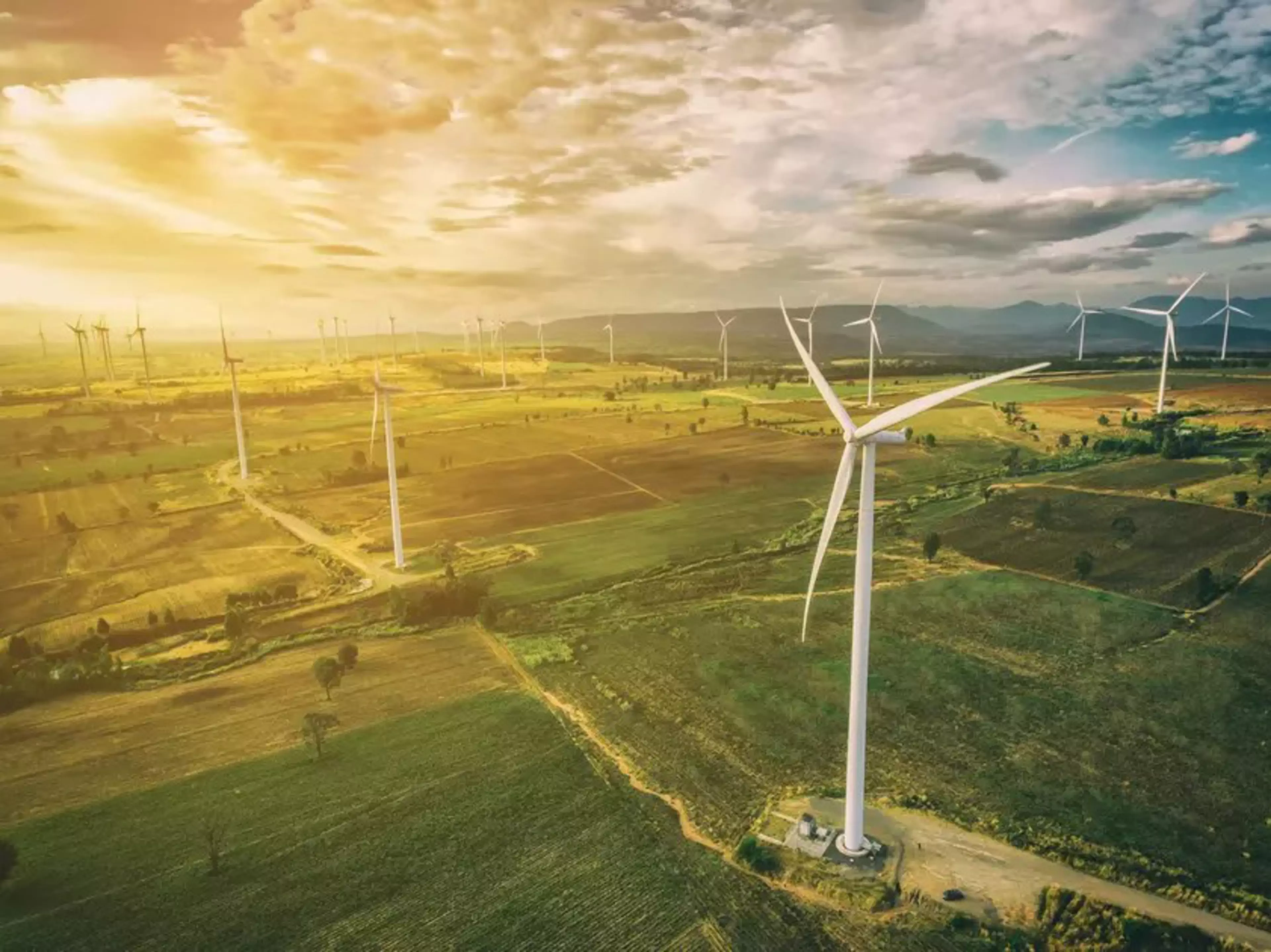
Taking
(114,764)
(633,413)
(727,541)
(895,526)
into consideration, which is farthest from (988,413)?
(114,764)

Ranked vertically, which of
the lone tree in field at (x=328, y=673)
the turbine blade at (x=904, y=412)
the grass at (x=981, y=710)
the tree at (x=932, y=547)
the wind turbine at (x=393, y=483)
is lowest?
the grass at (x=981, y=710)

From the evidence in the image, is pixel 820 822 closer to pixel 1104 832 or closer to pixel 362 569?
pixel 1104 832

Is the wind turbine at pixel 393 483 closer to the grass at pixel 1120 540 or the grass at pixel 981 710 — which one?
the grass at pixel 981 710

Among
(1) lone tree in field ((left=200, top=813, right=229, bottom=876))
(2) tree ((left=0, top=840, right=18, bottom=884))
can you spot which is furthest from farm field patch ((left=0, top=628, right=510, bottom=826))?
(1) lone tree in field ((left=200, top=813, right=229, bottom=876))

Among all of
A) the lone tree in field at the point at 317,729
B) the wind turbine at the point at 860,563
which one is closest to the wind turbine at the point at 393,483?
the lone tree in field at the point at 317,729

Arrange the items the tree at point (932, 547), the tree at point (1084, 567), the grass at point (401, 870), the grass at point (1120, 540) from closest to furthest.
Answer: the grass at point (401, 870) < the grass at point (1120, 540) < the tree at point (1084, 567) < the tree at point (932, 547)

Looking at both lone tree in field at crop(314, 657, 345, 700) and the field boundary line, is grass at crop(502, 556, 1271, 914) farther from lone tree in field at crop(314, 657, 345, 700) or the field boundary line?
the field boundary line
